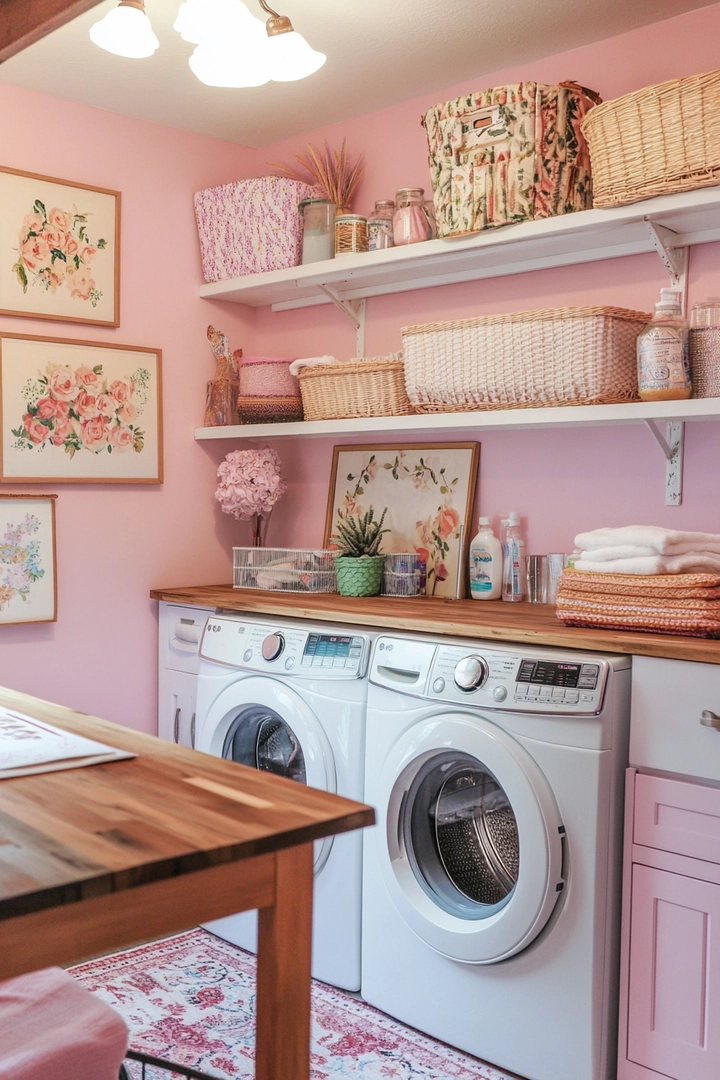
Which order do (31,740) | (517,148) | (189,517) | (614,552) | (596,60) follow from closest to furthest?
(31,740), (614,552), (517,148), (596,60), (189,517)

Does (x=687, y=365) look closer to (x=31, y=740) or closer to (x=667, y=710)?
(x=667, y=710)

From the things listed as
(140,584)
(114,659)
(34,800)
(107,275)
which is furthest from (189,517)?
(34,800)

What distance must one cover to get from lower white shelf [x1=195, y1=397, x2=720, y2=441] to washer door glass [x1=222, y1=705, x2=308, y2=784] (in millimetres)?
857

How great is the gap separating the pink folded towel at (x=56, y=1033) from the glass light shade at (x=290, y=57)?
1.93 meters

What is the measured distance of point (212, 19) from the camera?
2197 mm

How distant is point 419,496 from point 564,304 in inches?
28.1

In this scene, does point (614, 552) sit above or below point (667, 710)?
above

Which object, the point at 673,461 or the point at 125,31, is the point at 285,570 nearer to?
the point at 673,461

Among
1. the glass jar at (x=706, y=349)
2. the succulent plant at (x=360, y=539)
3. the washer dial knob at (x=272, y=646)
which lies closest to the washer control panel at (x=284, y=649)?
the washer dial knob at (x=272, y=646)

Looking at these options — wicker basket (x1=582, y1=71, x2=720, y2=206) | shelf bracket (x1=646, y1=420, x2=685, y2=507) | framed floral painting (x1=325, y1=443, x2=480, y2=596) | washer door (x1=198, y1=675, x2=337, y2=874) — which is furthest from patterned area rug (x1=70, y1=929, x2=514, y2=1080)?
wicker basket (x1=582, y1=71, x2=720, y2=206)

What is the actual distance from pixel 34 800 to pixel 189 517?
240cm

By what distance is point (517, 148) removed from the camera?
8.32 feet

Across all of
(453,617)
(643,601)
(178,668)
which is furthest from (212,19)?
(178,668)

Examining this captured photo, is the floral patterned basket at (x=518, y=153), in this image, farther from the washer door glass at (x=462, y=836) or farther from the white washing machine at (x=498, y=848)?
the washer door glass at (x=462, y=836)
